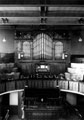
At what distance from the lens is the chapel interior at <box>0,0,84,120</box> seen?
38.1 ft

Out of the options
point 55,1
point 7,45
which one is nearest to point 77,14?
point 55,1

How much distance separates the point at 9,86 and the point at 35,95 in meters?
2.35

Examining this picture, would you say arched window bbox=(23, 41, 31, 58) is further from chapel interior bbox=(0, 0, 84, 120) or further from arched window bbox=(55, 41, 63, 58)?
arched window bbox=(55, 41, 63, 58)

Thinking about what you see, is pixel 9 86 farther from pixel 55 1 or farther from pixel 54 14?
pixel 55 1

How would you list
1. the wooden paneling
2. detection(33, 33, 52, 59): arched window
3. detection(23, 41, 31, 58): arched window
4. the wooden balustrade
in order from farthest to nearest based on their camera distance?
detection(23, 41, 31, 58): arched window
detection(33, 33, 52, 59): arched window
the wooden paneling
the wooden balustrade

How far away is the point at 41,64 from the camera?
13719mm

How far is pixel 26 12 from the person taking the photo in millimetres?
9719

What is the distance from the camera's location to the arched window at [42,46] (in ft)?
43.7

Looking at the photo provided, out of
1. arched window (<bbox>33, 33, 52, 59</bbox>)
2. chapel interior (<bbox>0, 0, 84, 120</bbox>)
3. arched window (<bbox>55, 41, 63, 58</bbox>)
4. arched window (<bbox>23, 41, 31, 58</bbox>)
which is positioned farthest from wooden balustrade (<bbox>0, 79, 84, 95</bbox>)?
arched window (<bbox>55, 41, 63, 58</bbox>)

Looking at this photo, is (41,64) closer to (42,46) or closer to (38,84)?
(42,46)

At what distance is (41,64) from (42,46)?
162 cm

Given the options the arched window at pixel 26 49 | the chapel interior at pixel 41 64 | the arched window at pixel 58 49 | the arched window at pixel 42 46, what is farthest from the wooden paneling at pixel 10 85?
the arched window at pixel 58 49

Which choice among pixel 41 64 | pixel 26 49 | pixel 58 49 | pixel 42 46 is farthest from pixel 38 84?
pixel 58 49

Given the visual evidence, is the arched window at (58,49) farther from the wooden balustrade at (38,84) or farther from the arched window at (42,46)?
the wooden balustrade at (38,84)
